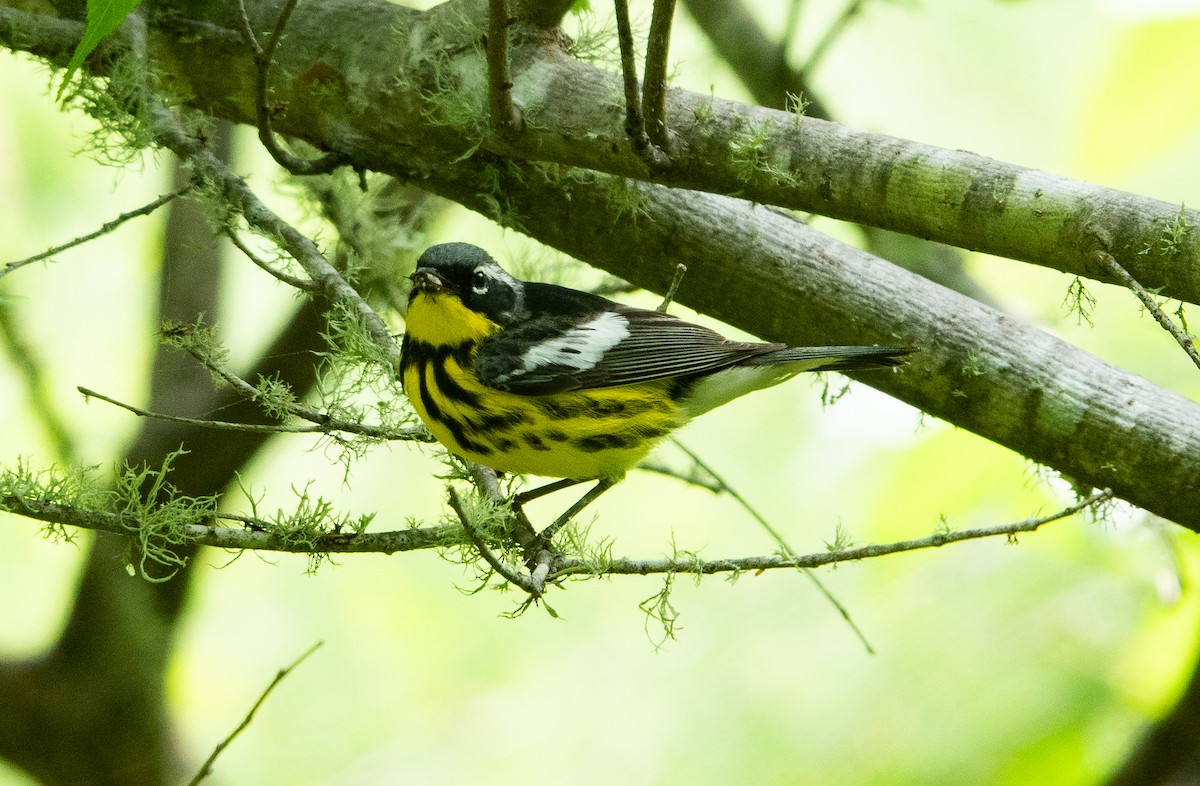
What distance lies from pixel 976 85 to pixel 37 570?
4.87 m

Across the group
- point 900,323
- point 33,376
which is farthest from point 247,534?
point 33,376

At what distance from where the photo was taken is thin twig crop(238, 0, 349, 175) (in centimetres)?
236

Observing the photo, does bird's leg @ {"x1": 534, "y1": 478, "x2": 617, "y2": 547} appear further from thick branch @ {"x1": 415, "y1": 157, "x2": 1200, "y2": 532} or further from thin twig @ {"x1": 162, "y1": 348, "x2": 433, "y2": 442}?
thick branch @ {"x1": 415, "y1": 157, "x2": 1200, "y2": 532}

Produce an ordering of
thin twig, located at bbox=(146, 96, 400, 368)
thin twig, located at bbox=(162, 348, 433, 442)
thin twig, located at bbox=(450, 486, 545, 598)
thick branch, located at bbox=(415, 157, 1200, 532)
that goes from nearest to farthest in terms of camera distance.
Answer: thin twig, located at bbox=(450, 486, 545, 598)
thin twig, located at bbox=(162, 348, 433, 442)
thick branch, located at bbox=(415, 157, 1200, 532)
thin twig, located at bbox=(146, 96, 400, 368)

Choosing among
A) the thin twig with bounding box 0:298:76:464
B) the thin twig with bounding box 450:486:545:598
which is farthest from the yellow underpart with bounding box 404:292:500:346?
the thin twig with bounding box 0:298:76:464

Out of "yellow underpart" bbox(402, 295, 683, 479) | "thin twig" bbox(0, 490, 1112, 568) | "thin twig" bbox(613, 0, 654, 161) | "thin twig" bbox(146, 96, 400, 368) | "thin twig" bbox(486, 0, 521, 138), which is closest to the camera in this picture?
"thin twig" bbox(613, 0, 654, 161)

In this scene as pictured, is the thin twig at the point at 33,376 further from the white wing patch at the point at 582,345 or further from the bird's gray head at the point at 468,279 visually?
the white wing patch at the point at 582,345

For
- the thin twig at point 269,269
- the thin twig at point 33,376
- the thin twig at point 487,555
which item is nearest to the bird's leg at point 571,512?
the thin twig at point 487,555

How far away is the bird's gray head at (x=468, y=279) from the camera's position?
298 centimetres

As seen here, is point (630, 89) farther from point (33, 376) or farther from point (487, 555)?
point (33, 376)

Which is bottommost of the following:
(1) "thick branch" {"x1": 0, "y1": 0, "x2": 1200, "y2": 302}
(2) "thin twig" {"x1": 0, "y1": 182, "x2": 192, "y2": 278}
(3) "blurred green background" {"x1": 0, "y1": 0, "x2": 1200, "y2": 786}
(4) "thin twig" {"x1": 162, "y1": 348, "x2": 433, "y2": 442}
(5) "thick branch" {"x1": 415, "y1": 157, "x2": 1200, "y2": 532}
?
(3) "blurred green background" {"x1": 0, "y1": 0, "x2": 1200, "y2": 786}

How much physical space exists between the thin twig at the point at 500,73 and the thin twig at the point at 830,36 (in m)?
1.65

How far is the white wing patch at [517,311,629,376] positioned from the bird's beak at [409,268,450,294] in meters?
0.31

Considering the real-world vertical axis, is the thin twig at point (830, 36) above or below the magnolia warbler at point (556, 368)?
above
